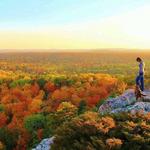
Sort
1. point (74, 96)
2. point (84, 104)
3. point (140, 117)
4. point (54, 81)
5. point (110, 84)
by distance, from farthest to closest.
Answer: point (54, 81)
point (110, 84)
point (74, 96)
point (84, 104)
point (140, 117)

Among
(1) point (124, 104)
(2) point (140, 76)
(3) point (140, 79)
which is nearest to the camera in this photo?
(2) point (140, 76)

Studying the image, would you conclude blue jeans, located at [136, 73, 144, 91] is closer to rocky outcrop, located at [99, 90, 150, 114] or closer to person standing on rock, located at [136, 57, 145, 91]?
person standing on rock, located at [136, 57, 145, 91]

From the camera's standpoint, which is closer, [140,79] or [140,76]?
[140,76]

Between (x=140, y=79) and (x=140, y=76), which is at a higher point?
(x=140, y=76)

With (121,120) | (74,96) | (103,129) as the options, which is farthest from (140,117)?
(74,96)

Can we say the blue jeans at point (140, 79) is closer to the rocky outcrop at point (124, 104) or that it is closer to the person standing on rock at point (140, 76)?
the person standing on rock at point (140, 76)

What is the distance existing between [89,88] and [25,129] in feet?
90.5

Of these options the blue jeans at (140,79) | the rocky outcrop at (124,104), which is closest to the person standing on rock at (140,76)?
the blue jeans at (140,79)

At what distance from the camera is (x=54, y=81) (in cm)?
11438

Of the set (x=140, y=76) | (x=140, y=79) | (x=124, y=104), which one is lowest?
(x=124, y=104)

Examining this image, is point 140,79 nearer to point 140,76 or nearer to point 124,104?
point 140,76

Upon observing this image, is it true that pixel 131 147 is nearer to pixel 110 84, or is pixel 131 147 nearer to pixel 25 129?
pixel 25 129

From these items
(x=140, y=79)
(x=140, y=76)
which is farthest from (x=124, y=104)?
(x=140, y=76)

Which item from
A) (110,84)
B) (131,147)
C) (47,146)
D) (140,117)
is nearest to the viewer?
(131,147)
